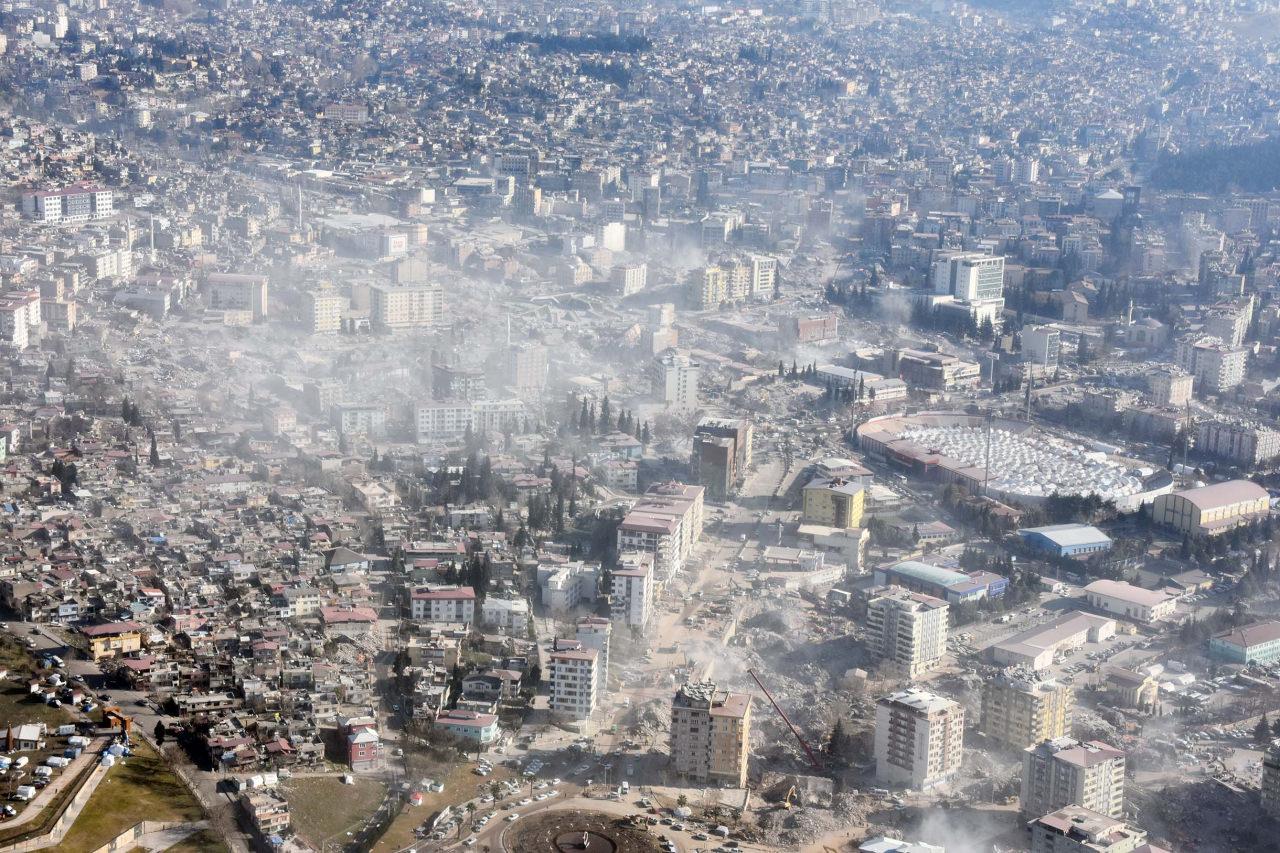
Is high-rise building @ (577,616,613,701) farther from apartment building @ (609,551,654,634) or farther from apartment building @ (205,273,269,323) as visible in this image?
apartment building @ (205,273,269,323)

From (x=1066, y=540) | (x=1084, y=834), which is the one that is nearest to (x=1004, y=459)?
(x=1066, y=540)

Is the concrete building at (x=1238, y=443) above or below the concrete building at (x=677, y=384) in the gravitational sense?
below

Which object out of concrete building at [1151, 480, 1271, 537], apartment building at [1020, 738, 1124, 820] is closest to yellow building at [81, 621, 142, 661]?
apartment building at [1020, 738, 1124, 820]

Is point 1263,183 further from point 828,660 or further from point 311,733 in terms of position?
point 311,733

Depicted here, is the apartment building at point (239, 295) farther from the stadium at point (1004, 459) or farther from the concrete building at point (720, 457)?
the stadium at point (1004, 459)

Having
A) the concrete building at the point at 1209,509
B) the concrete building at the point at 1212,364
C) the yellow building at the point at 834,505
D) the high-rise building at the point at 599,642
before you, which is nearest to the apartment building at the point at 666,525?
the yellow building at the point at 834,505
